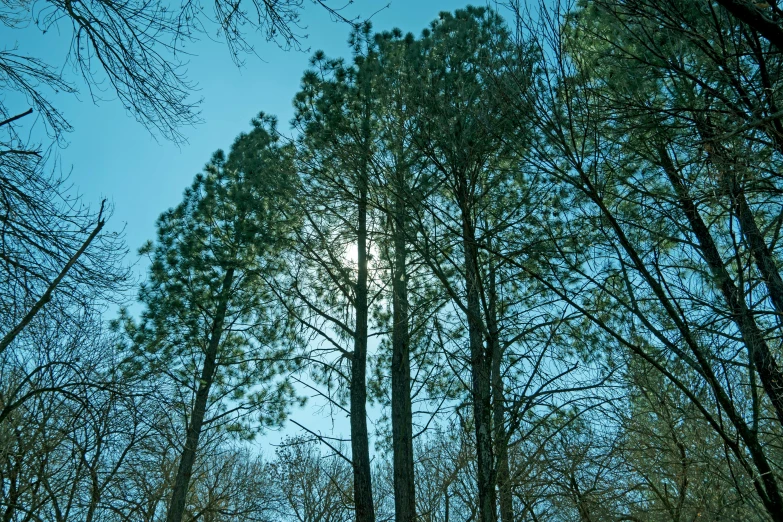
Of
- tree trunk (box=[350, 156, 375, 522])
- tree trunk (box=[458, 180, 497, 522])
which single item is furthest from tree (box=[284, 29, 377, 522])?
tree trunk (box=[458, 180, 497, 522])

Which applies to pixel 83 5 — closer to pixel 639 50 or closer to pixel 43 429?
pixel 639 50

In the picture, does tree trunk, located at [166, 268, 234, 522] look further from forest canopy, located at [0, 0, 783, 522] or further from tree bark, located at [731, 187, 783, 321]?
tree bark, located at [731, 187, 783, 321]

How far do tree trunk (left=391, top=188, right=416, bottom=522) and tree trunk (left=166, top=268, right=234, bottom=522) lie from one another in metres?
3.70

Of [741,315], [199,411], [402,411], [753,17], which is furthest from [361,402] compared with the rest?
[753,17]

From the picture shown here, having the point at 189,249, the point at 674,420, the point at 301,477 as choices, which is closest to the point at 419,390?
the point at 674,420

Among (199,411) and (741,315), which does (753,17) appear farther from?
(199,411)

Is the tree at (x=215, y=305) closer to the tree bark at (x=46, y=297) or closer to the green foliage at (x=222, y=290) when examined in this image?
the green foliage at (x=222, y=290)

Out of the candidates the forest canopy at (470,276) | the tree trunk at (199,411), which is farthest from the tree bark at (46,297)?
the tree trunk at (199,411)

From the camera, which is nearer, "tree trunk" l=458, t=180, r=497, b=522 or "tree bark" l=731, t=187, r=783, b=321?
"tree trunk" l=458, t=180, r=497, b=522

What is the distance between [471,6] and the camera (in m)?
8.07

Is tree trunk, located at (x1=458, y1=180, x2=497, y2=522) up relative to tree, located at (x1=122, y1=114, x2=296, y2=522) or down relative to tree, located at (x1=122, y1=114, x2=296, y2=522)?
down

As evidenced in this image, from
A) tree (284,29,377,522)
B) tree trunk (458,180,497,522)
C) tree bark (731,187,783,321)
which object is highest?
tree (284,29,377,522)

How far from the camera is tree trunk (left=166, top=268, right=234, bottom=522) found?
8.66 meters

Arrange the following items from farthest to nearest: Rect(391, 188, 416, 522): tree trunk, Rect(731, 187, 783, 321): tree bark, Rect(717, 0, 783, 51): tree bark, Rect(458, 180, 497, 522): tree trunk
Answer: Rect(391, 188, 416, 522): tree trunk → Rect(731, 187, 783, 321): tree bark → Rect(458, 180, 497, 522): tree trunk → Rect(717, 0, 783, 51): tree bark
